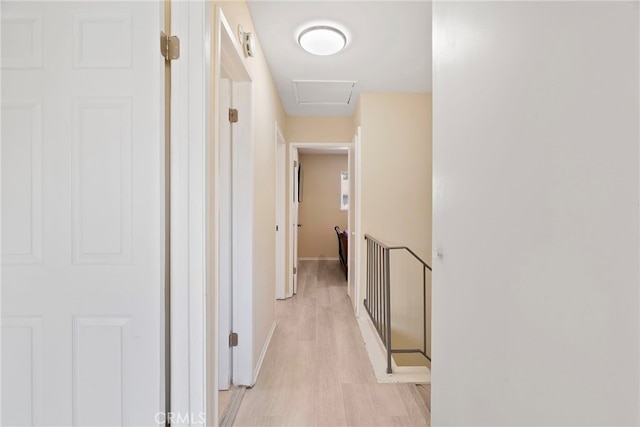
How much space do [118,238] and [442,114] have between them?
4.28 ft

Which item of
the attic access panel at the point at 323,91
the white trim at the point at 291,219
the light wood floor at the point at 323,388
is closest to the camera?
the light wood floor at the point at 323,388

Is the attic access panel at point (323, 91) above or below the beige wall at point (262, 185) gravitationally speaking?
above

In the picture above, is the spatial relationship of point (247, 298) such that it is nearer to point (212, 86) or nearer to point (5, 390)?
point (5, 390)

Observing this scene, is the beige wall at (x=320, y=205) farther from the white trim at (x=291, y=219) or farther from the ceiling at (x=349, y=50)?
the ceiling at (x=349, y=50)

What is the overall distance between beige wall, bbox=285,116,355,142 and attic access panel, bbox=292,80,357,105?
506mm

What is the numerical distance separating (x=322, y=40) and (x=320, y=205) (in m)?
4.86

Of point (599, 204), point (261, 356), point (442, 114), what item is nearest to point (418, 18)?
point (442, 114)

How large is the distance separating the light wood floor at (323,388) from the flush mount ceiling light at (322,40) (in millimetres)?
2430

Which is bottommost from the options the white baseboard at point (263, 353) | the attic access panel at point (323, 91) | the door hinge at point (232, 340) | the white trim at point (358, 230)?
the white baseboard at point (263, 353)

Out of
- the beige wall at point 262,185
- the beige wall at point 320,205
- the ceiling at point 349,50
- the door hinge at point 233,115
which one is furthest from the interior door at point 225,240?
the beige wall at point 320,205

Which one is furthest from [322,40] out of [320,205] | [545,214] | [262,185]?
[320,205]

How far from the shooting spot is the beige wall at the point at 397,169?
3.26 m

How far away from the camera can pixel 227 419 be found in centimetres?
163

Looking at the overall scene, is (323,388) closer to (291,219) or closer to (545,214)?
(545,214)
